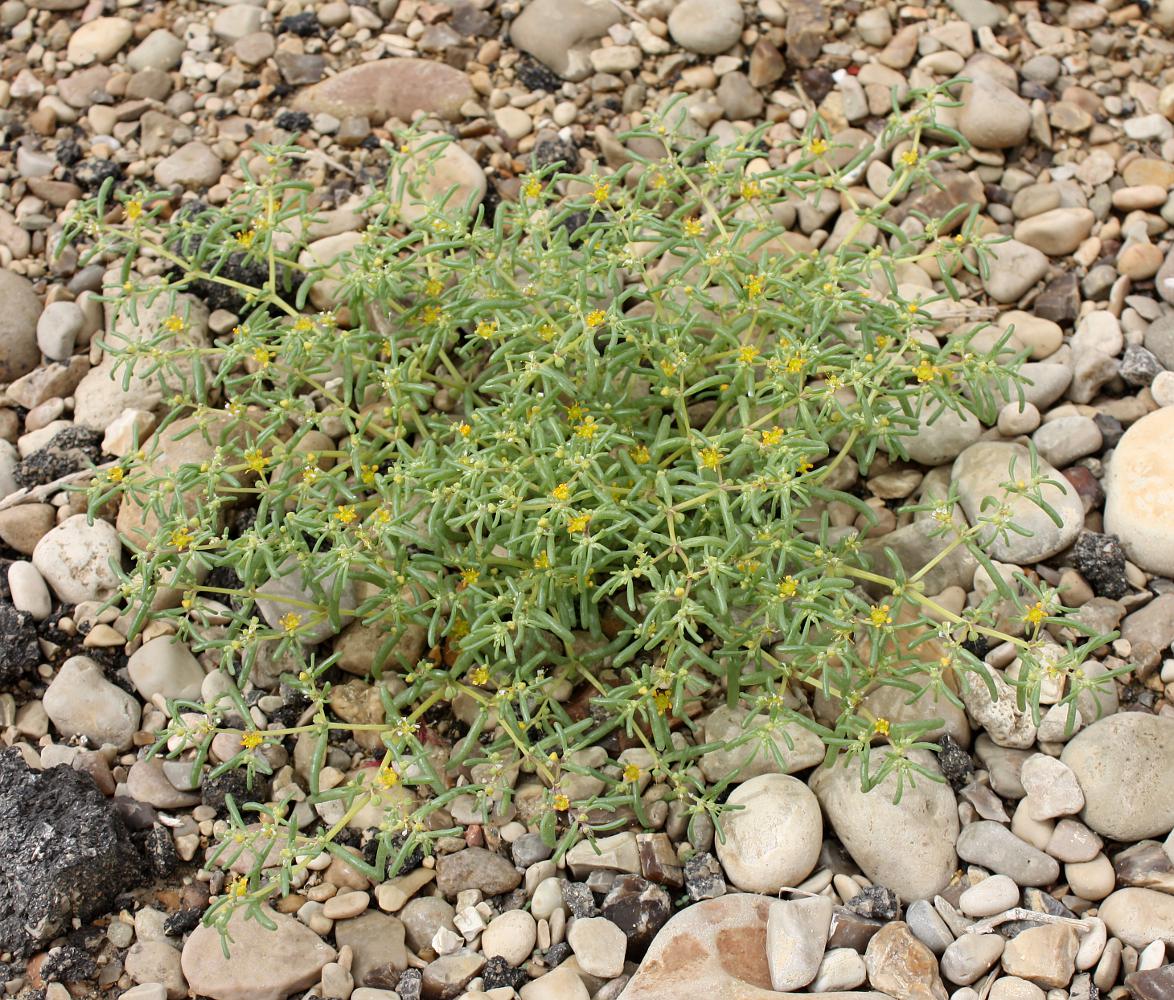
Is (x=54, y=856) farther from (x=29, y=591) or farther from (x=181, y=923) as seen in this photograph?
(x=29, y=591)

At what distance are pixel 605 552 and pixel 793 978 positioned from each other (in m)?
1.42

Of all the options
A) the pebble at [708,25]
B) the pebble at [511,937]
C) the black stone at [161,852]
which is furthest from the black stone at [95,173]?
the pebble at [511,937]

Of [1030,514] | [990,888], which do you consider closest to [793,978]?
[990,888]

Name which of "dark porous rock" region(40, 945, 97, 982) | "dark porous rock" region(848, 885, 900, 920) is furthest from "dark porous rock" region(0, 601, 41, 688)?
"dark porous rock" region(848, 885, 900, 920)

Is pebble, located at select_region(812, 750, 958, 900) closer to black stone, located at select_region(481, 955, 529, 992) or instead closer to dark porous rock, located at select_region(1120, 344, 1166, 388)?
black stone, located at select_region(481, 955, 529, 992)

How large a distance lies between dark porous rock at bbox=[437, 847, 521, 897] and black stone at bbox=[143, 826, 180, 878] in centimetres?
86

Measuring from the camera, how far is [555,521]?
4066 mm

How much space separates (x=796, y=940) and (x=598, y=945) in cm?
59

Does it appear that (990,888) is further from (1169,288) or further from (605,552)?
(1169,288)

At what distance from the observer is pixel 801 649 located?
4.04 meters

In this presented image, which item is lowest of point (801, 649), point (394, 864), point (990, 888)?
point (990, 888)

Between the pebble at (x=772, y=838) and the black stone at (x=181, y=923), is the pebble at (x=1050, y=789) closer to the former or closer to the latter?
the pebble at (x=772, y=838)

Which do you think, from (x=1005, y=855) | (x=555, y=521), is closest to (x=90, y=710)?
(x=555, y=521)

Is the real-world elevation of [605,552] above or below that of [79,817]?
above
